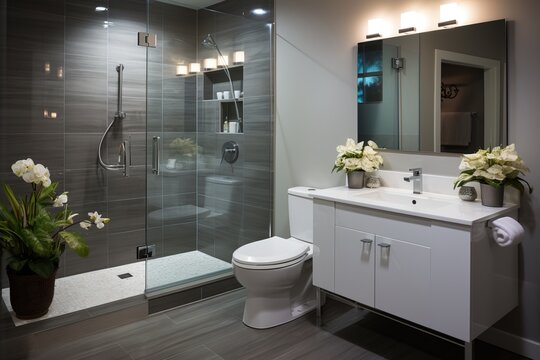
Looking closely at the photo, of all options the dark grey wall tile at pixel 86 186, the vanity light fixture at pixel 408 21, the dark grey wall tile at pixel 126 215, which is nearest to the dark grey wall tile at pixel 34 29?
the dark grey wall tile at pixel 86 186

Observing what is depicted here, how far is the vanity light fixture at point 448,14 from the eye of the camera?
8.34 ft

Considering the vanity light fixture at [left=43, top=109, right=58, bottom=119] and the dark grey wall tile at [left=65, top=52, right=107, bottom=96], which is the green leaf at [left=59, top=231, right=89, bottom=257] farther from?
the dark grey wall tile at [left=65, top=52, right=107, bottom=96]

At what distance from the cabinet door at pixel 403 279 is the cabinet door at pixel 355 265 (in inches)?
1.8

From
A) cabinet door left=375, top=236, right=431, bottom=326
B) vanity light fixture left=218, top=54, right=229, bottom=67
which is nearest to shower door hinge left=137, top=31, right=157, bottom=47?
vanity light fixture left=218, top=54, right=229, bottom=67

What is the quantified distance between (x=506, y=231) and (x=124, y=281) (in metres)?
2.69

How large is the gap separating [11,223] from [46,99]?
1.15 meters

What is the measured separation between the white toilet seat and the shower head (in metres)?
1.57

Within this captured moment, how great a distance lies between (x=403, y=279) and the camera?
2.33 meters

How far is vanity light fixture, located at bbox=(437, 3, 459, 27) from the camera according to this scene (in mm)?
2543

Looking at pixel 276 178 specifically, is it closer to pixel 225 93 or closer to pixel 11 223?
pixel 225 93

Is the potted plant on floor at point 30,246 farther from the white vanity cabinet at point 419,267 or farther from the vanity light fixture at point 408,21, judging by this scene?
the vanity light fixture at point 408,21

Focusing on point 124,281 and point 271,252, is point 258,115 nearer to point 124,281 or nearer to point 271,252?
point 271,252

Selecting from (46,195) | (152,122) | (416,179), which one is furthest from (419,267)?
(46,195)

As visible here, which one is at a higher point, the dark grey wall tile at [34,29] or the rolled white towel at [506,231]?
the dark grey wall tile at [34,29]
